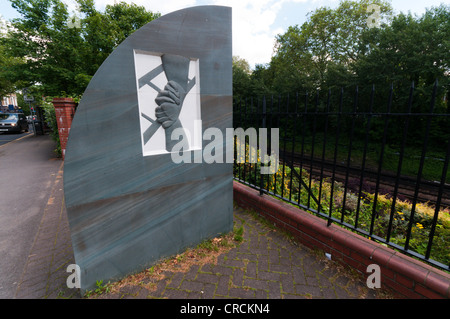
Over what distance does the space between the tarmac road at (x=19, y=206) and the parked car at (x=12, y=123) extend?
1360cm

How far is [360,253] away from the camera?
98.9 inches

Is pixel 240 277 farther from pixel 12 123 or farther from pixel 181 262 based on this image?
pixel 12 123

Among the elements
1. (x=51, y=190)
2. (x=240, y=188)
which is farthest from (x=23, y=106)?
(x=240, y=188)

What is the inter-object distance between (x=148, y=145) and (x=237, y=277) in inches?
72.8

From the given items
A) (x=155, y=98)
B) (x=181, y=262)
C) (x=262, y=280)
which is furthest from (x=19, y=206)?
(x=262, y=280)

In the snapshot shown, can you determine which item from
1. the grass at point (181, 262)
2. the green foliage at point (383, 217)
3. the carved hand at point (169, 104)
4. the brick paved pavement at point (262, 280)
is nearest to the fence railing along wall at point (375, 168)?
the green foliage at point (383, 217)

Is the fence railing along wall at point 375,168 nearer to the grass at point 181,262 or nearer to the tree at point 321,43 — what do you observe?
the grass at point 181,262

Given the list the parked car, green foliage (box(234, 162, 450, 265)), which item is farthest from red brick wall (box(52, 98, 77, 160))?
the parked car

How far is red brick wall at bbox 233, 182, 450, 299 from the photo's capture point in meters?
2.04

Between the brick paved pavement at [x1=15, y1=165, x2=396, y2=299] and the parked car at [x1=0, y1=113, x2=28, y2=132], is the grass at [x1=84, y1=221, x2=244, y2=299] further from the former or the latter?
the parked car at [x1=0, y1=113, x2=28, y2=132]

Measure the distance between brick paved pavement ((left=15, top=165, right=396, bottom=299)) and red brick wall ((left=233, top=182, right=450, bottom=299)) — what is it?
161 mm

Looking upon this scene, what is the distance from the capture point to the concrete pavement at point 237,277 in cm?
240

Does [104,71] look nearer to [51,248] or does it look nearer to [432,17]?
[51,248]
